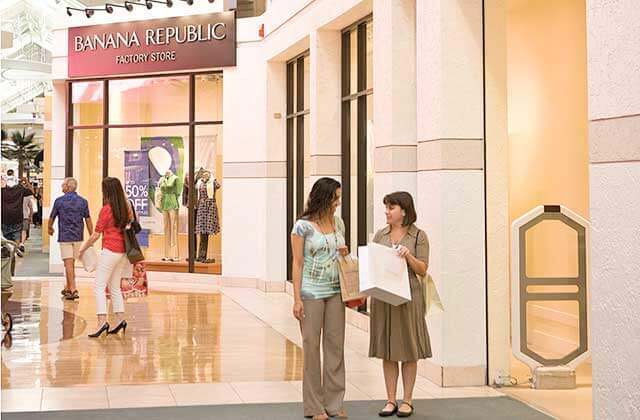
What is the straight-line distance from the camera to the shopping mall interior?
700cm

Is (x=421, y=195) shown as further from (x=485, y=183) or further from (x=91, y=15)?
(x=91, y=15)

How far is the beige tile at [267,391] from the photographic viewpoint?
25.6 feet

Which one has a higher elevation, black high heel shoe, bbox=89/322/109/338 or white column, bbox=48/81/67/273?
white column, bbox=48/81/67/273

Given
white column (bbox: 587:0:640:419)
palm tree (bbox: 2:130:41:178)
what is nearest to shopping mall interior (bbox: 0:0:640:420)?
white column (bbox: 587:0:640:419)

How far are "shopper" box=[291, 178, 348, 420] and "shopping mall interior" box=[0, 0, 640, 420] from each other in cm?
3

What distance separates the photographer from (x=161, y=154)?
19141 mm

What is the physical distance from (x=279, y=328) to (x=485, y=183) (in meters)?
4.63

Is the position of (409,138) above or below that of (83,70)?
below

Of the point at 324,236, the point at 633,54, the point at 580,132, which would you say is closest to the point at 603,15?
the point at 633,54

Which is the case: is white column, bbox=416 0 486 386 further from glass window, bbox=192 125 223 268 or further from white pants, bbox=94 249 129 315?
glass window, bbox=192 125 223 268

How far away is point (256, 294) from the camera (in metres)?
16.3

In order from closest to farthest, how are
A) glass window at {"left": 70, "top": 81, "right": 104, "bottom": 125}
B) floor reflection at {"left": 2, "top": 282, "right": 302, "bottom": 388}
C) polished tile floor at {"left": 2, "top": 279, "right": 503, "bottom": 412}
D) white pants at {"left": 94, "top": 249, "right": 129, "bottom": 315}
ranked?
polished tile floor at {"left": 2, "top": 279, "right": 503, "bottom": 412}, floor reflection at {"left": 2, "top": 282, "right": 302, "bottom": 388}, white pants at {"left": 94, "top": 249, "right": 129, "bottom": 315}, glass window at {"left": 70, "top": 81, "right": 104, "bottom": 125}

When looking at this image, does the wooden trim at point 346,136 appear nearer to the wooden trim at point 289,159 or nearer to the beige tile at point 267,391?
the wooden trim at point 289,159

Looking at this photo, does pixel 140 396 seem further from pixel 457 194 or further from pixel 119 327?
pixel 119 327
